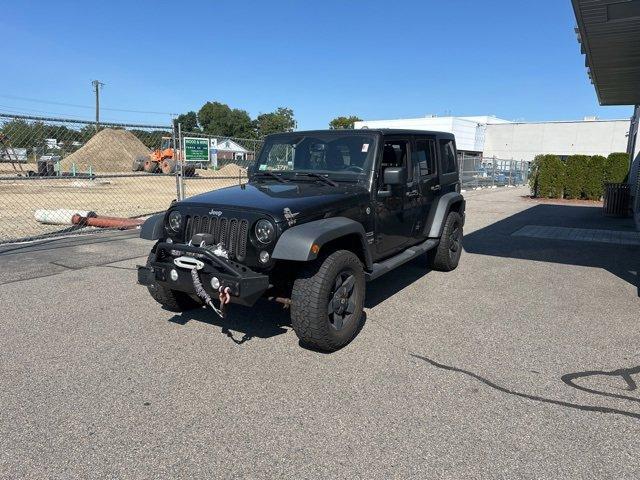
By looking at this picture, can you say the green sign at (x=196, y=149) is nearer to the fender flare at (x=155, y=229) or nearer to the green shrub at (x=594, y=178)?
the fender flare at (x=155, y=229)

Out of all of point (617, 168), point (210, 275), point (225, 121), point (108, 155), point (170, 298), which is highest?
point (225, 121)

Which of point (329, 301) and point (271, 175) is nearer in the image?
point (329, 301)

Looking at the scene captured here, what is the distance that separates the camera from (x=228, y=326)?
15.2ft

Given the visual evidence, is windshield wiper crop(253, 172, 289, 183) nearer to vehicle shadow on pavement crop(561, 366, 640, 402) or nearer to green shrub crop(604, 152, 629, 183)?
vehicle shadow on pavement crop(561, 366, 640, 402)

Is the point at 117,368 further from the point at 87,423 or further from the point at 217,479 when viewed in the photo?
the point at 217,479

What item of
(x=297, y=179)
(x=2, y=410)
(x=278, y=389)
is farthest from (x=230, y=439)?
(x=297, y=179)

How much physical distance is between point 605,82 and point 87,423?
14.2 metres

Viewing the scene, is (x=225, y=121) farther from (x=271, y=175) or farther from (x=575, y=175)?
(x=271, y=175)

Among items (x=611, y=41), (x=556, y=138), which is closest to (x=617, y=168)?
(x=611, y=41)

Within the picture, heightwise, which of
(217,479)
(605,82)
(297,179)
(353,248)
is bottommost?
(217,479)

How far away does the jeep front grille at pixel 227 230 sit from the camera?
12.8 feet

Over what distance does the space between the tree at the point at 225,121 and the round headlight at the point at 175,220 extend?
112239 mm

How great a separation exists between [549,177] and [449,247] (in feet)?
51.0

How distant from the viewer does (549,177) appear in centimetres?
2000
